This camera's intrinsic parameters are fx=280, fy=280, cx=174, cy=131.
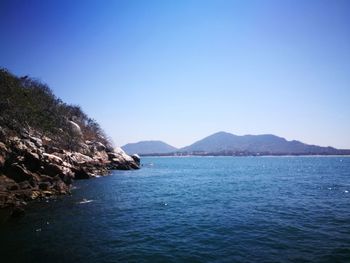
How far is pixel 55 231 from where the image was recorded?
78.5 ft

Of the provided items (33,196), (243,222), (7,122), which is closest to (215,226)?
(243,222)

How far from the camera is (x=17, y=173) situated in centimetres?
4141

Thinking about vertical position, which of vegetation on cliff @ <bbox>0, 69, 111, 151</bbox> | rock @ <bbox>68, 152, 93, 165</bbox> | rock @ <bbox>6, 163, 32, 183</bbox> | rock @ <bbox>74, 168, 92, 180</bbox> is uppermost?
vegetation on cliff @ <bbox>0, 69, 111, 151</bbox>

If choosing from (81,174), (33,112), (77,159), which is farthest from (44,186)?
(33,112)

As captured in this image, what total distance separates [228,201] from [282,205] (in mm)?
7054

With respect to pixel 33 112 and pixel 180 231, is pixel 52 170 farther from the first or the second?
pixel 180 231

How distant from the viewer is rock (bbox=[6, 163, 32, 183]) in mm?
41219

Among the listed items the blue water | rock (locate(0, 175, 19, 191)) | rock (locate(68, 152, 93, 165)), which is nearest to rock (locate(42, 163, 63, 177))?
rock (locate(0, 175, 19, 191))

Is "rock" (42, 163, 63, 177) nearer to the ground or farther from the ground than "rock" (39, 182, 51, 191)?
farther from the ground

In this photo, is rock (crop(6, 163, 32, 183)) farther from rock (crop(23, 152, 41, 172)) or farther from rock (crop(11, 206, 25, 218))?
rock (crop(11, 206, 25, 218))

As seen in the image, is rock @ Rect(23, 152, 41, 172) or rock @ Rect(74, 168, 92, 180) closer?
rock @ Rect(23, 152, 41, 172)

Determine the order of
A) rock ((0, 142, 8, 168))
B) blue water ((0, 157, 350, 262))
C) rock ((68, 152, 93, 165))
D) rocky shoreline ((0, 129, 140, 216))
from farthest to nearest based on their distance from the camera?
rock ((68, 152, 93, 165)) → rock ((0, 142, 8, 168)) → rocky shoreline ((0, 129, 140, 216)) → blue water ((0, 157, 350, 262))

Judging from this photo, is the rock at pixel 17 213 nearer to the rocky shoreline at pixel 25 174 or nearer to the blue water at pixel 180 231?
the rocky shoreline at pixel 25 174

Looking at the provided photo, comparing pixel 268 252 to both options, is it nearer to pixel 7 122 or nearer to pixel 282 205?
pixel 282 205
